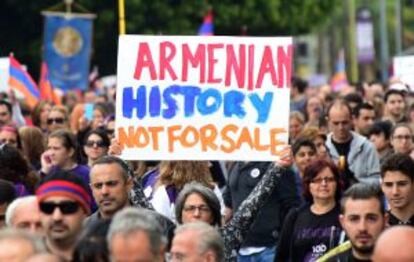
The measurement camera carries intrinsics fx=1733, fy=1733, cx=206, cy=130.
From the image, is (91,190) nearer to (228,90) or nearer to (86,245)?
(228,90)

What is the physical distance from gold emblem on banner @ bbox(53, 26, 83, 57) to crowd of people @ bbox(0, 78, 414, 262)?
10132mm

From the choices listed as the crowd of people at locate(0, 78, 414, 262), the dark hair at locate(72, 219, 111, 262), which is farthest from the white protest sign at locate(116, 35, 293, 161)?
the dark hair at locate(72, 219, 111, 262)

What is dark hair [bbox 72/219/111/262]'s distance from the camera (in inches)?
319

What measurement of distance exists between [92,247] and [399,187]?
11.6ft

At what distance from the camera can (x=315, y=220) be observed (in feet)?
38.1

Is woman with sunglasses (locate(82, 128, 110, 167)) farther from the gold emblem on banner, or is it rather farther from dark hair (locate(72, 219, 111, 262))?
the gold emblem on banner

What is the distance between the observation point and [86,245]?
820 cm

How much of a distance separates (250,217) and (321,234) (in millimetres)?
569

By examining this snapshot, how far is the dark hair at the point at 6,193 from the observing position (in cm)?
1100

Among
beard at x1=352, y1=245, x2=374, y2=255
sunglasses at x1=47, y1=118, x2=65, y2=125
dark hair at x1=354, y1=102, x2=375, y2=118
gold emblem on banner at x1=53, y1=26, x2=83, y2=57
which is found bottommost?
beard at x1=352, y1=245, x2=374, y2=255

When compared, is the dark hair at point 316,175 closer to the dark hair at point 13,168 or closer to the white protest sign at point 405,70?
the dark hair at point 13,168

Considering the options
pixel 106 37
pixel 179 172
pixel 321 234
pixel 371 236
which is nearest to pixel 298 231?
pixel 321 234

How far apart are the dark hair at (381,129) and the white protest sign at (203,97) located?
382cm

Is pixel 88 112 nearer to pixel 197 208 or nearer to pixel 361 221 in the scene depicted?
pixel 197 208
